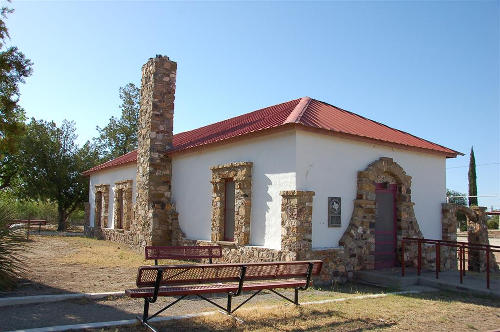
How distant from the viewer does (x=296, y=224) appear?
31.1ft

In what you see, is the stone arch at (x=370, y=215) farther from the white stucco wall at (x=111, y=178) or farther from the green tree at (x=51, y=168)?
the green tree at (x=51, y=168)

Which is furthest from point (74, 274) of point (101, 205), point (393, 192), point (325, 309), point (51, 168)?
point (51, 168)

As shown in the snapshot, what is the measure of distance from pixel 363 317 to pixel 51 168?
1127 inches

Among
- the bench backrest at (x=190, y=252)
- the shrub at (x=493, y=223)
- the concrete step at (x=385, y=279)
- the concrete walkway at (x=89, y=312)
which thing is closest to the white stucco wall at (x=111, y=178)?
the bench backrest at (x=190, y=252)

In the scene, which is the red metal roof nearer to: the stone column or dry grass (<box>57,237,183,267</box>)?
the stone column

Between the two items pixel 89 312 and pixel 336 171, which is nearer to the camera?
pixel 89 312

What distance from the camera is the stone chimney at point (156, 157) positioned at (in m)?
14.8

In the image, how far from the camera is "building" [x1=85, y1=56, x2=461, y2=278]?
10008 mm

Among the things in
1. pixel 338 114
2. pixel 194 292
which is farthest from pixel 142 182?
pixel 194 292

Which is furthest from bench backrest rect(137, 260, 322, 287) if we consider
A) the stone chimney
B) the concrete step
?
the stone chimney

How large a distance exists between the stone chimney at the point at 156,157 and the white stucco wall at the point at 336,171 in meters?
6.39

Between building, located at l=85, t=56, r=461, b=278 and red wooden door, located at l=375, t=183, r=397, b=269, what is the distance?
0.03m

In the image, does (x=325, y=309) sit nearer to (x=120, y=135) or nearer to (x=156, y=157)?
(x=156, y=157)

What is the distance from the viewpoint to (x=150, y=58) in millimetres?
15555
